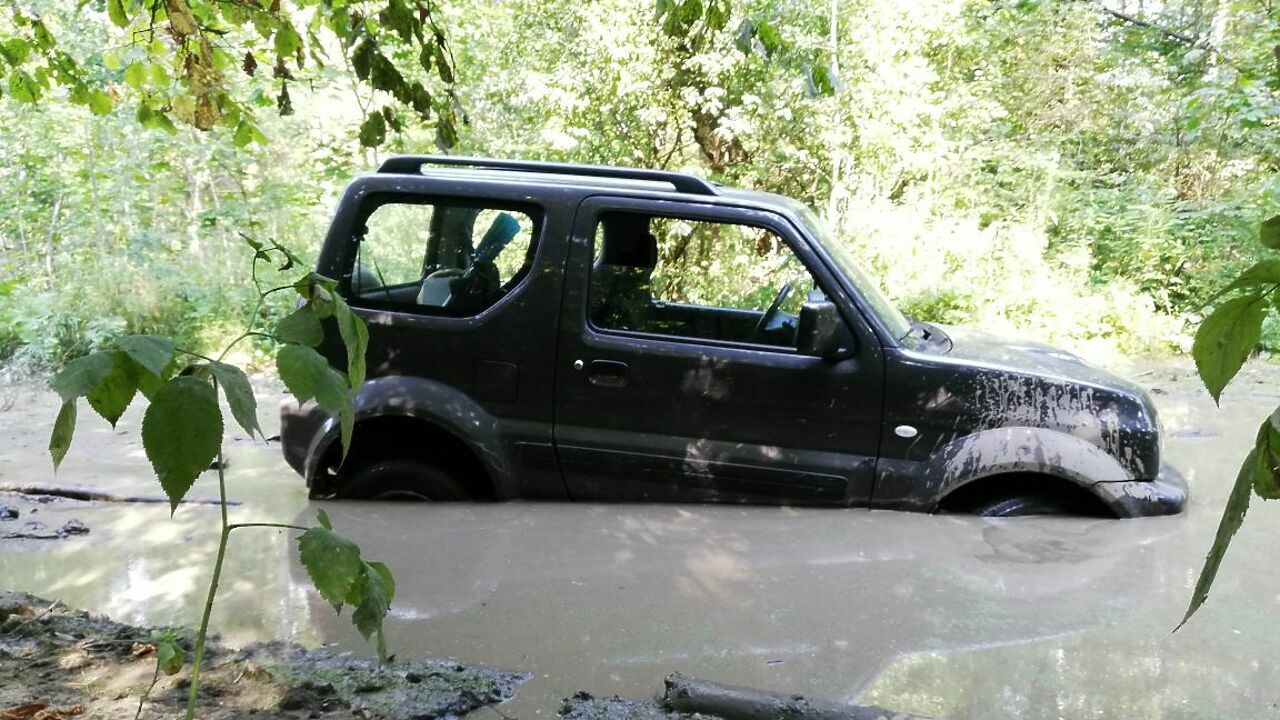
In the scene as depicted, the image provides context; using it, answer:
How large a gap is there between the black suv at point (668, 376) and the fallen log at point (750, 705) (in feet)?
5.86

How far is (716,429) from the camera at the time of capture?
4.52m

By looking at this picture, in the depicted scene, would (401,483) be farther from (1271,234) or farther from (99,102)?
(1271,234)

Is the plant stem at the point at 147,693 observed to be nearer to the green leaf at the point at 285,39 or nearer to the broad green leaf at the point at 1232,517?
the green leaf at the point at 285,39

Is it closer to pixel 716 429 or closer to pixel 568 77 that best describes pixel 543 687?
pixel 716 429

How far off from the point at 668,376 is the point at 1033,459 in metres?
1.61

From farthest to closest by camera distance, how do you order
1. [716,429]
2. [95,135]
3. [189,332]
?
[95,135], [189,332], [716,429]

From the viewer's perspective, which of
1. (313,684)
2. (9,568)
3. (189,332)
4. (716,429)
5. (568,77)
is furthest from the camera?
(568,77)

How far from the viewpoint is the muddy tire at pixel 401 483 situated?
15.4 feet

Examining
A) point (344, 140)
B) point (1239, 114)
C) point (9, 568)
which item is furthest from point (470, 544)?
point (344, 140)

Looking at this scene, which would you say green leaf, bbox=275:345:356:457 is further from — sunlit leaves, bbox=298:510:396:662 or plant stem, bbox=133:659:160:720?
plant stem, bbox=133:659:160:720

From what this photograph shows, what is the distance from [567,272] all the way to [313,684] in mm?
2286

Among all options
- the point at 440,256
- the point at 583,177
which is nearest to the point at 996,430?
the point at 583,177

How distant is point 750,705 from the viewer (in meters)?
2.72

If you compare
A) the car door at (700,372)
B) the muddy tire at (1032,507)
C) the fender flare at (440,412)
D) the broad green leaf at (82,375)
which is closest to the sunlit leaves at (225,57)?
the car door at (700,372)
